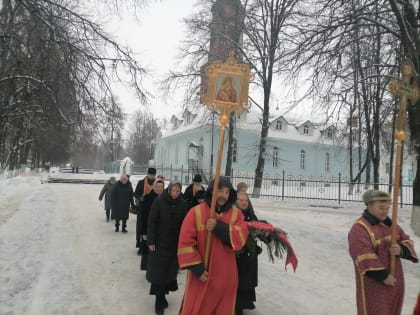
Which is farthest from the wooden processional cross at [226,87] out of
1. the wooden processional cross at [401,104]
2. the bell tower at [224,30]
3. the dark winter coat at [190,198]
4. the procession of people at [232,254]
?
the bell tower at [224,30]

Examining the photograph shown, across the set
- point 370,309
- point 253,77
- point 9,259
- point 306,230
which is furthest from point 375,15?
point 9,259

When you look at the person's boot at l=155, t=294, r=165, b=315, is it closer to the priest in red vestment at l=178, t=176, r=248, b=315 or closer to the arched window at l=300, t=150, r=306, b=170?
the priest in red vestment at l=178, t=176, r=248, b=315

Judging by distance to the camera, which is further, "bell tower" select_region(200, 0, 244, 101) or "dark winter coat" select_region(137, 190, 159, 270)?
"bell tower" select_region(200, 0, 244, 101)

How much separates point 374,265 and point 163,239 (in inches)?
105

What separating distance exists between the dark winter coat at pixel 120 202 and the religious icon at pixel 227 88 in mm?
6891

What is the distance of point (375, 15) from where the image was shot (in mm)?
10156

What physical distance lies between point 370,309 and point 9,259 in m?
6.58

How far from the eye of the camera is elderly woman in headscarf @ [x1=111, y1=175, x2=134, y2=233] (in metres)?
10.5

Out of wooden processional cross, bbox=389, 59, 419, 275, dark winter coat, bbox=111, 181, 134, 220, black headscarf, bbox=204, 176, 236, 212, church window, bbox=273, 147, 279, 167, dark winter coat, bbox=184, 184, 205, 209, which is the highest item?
church window, bbox=273, 147, 279, 167

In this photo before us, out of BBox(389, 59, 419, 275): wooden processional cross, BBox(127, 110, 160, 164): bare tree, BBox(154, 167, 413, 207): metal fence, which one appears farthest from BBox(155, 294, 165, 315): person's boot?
BBox(127, 110, 160, 164): bare tree

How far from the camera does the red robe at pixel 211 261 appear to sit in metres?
3.41

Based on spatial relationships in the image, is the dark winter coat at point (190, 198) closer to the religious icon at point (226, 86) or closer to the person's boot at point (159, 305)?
the person's boot at point (159, 305)

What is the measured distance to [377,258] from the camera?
10.9ft

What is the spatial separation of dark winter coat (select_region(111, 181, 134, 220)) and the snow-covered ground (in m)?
0.54
